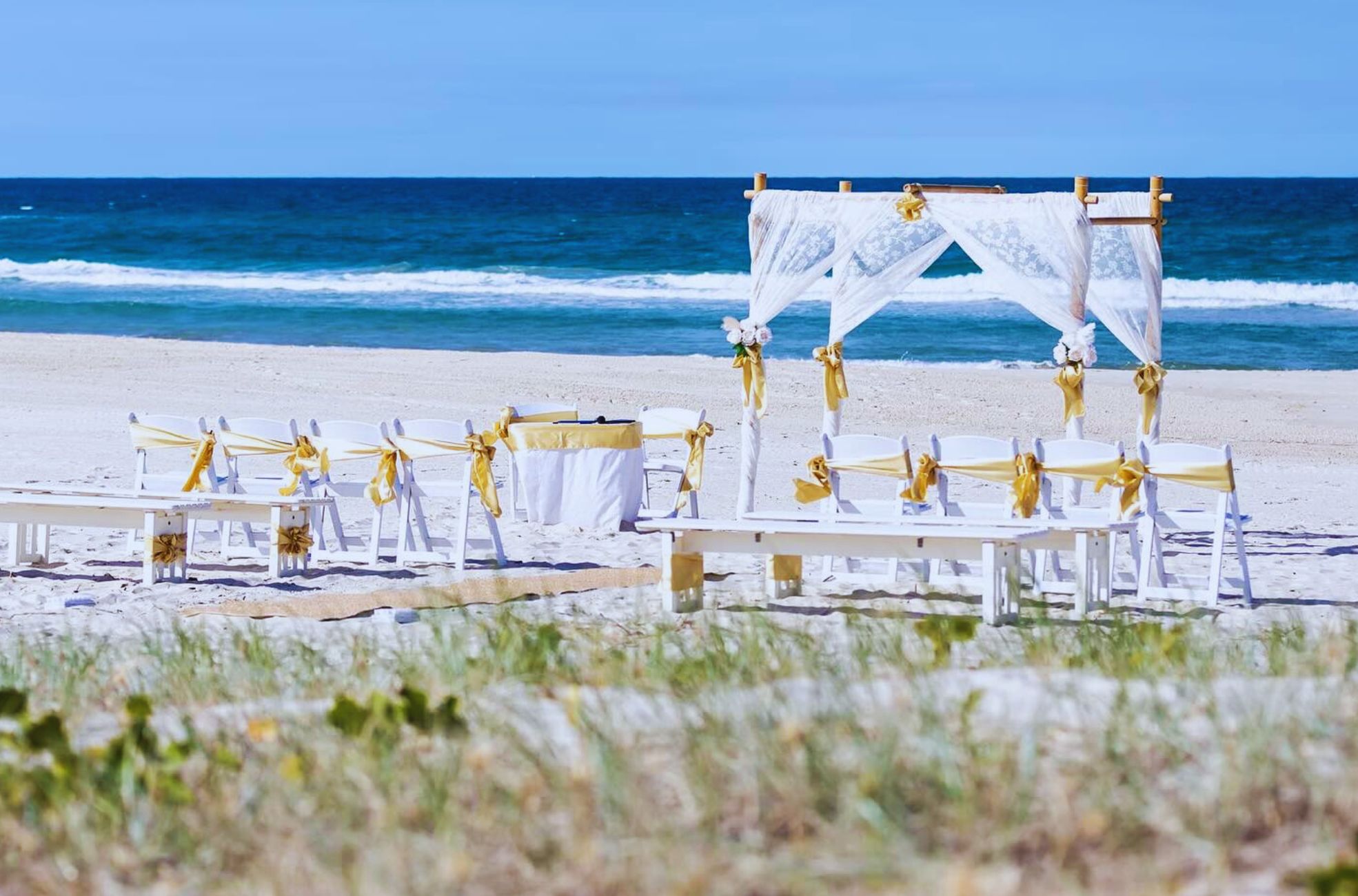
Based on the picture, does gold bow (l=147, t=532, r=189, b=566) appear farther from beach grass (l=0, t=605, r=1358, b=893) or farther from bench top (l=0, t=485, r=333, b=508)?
beach grass (l=0, t=605, r=1358, b=893)

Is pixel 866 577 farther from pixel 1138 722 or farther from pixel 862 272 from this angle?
pixel 1138 722

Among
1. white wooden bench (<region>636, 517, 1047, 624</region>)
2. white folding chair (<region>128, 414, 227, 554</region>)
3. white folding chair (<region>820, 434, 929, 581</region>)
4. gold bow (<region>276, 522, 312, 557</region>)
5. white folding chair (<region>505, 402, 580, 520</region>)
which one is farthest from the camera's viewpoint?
white folding chair (<region>505, 402, 580, 520</region>)

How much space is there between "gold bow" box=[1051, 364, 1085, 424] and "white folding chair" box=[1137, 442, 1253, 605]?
1288mm

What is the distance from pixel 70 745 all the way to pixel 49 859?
56cm

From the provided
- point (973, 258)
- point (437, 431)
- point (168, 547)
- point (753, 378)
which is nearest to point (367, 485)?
point (437, 431)

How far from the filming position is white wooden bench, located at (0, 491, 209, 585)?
27.6 feet

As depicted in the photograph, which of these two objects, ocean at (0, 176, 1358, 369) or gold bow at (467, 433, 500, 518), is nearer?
gold bow at (467, 433, 500, 518)

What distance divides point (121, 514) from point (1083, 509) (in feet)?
16.0

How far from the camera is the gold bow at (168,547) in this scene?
8391mm

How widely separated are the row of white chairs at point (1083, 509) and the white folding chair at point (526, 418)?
8.13ft

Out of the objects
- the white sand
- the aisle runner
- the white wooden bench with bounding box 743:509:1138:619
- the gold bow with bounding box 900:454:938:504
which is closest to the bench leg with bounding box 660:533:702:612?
the white sand

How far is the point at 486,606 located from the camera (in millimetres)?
7773

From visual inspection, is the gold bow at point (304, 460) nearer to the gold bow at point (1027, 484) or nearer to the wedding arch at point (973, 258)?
the wedding arch at point (973, 258)

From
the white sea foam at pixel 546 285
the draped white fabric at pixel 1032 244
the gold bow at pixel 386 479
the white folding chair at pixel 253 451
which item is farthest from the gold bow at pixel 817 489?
the white sea foam at pixel 546 285
